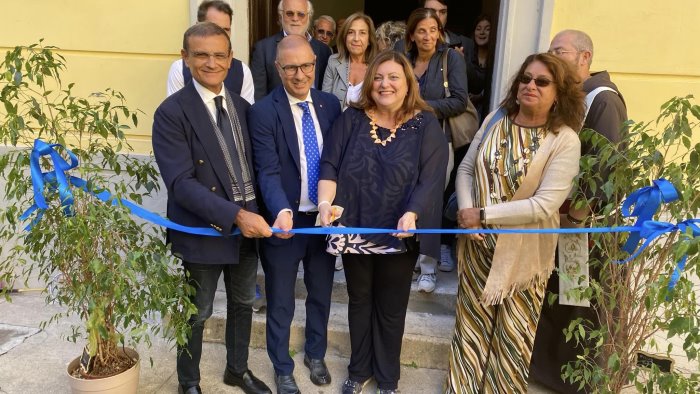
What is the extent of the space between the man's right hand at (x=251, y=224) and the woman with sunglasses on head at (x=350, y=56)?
1.32 meters

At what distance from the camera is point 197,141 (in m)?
2.47

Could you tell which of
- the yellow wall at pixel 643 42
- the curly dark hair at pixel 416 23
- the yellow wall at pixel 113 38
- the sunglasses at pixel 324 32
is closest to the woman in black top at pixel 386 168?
the curly dark hair at pixel 416 23

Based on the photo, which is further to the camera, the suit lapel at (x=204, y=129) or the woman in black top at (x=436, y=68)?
the woman in black top at (x=436, y=68)

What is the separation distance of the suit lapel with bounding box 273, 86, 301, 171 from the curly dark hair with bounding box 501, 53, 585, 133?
44.9 inches

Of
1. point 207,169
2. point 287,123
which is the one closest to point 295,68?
point 287,123

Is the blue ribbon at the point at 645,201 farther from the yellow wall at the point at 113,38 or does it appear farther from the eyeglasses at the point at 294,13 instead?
the yellow wall at the point at 113,38

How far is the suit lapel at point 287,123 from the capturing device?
2.66 meters

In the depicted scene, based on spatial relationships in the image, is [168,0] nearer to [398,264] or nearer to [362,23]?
[362,23]

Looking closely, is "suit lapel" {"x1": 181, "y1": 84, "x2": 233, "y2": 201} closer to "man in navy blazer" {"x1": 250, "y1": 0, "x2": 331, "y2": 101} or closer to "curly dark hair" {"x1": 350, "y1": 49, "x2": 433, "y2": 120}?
"curly dark hair" {"x1": 350, "y1": 49, "x2": 433, "y2": 120}

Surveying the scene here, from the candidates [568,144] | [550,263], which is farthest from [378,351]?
[568,144]

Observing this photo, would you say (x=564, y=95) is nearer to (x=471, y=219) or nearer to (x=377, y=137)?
(x=471, y=219)

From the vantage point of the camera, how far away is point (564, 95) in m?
2.41

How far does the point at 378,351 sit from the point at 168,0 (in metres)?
2.88

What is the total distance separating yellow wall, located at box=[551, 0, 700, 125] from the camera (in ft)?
11.2
